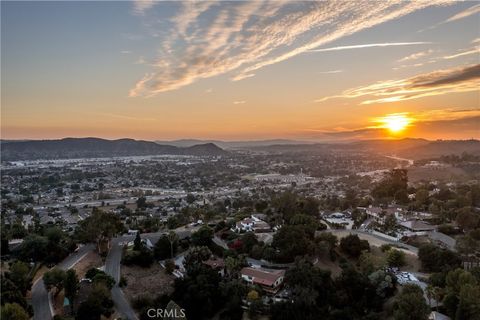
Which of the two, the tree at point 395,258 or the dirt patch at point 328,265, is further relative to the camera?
the dirt patch at point 328,265

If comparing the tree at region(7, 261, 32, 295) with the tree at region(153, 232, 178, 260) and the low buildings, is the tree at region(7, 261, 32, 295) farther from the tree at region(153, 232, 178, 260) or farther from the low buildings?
the low buildings

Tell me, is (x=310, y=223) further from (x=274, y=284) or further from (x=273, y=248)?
(x=274, y=284)

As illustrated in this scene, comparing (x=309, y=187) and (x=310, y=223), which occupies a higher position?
(x=310, y=223)

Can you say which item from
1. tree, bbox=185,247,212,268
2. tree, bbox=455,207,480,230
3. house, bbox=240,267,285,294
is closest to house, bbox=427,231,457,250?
tree, bbox=455,207,480,230

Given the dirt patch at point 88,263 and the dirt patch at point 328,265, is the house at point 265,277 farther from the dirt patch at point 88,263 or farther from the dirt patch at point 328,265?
the dirt patch at point 88,263

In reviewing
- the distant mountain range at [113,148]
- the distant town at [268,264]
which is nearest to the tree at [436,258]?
the distant town at [268,264]

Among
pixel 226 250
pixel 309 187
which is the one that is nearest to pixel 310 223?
pixel 226 250
